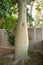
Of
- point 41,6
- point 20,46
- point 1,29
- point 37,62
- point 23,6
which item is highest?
point 41,6

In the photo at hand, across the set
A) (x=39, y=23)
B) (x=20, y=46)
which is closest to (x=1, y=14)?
(x=20, y=46)

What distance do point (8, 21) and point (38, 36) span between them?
2214 mm

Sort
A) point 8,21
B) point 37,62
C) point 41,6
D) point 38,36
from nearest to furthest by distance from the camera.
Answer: point 37,62, point 8,21, point 38,36, point 41,6

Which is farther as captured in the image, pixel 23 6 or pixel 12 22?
pixel 12 22

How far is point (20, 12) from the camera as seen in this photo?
6.82 m

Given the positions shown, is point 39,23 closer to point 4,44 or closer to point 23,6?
point 4,44

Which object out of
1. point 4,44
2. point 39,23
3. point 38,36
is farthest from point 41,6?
point 4,44

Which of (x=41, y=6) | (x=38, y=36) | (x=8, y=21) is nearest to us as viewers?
(x=8, y=21)

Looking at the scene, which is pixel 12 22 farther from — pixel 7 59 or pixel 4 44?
pixel 7 59

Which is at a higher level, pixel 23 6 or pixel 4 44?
pixel 23 6

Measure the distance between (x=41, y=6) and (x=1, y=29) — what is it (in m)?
3.79

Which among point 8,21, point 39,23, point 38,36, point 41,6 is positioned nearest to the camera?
point 8,21

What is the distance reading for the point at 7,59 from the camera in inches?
270

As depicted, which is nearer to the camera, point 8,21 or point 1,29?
point 8,21
